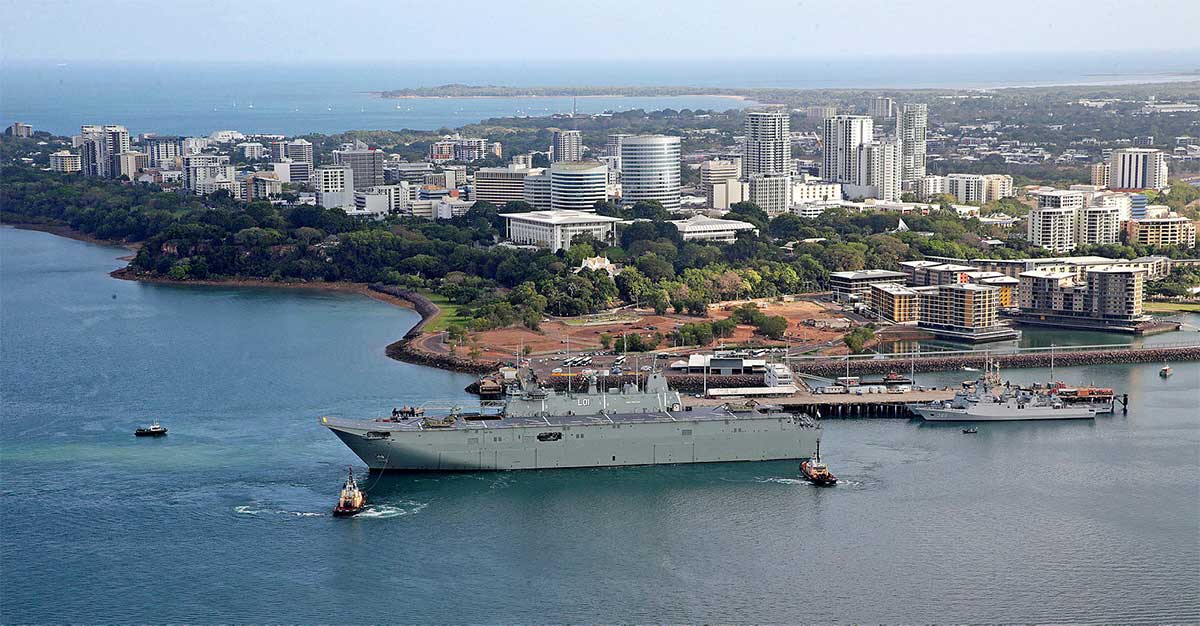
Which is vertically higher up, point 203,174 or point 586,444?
point 203,174

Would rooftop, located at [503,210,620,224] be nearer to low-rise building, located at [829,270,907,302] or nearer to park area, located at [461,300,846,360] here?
low-rise building, located at [829,270,907,302]

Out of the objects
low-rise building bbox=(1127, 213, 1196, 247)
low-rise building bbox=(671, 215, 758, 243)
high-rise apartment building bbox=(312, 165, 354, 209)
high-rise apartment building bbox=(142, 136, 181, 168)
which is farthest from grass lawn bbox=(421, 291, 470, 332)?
high-rise apartment building bbox=(142, 136, 181, 168)

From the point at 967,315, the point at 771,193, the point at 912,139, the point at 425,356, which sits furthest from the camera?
the point at 912,139

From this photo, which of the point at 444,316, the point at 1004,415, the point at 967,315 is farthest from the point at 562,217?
the point at 1004,415

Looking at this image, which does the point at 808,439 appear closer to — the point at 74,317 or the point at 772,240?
the point at 74,317

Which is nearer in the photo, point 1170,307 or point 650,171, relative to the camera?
point 1170,307

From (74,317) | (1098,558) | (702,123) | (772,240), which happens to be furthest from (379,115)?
(1098,558)

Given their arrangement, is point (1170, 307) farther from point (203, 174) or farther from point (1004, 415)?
point (203, 174)
